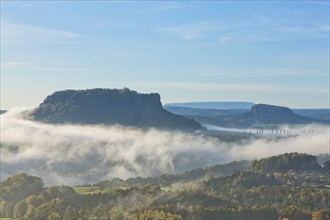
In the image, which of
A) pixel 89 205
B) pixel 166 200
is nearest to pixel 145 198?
pixel 166 200

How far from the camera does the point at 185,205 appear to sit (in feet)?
569

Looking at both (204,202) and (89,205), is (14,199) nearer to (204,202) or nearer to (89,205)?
(89,205)

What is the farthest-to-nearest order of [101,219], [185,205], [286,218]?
[185,205] → [286,218] → [101,219]

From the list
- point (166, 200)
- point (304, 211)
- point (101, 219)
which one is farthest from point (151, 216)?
point (304, 211)

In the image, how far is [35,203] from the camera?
566 ft

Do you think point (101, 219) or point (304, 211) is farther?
point (304, 211)

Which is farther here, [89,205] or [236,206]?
[236,206]

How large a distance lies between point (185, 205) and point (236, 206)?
62.8 ft

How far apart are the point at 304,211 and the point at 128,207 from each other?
54.4 meters

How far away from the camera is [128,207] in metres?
165

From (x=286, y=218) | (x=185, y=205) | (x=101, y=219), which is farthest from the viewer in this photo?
(x=185, y=205)

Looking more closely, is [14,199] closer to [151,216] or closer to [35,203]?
[35,203]

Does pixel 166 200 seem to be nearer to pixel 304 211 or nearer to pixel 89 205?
pixel 89 205

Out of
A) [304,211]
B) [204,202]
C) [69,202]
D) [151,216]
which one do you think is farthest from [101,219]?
[304,211]
